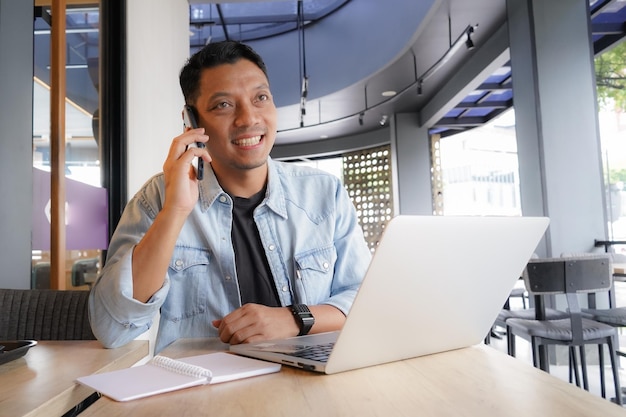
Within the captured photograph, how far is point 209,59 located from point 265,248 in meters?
0.51

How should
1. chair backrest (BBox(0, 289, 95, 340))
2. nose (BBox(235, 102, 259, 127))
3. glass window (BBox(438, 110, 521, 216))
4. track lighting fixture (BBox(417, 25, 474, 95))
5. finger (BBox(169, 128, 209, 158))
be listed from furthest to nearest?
glass window (BBox(438, 110, 521, 216)), track lighting fixture (BBox(417, 25, 474, 95)), chair backrest (BBox(0, 289, 95, 340)), nose (BBox(235, 102, 259, 127)), finger (BBox(169, 128, 209, 158))

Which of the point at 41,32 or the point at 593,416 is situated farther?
the point at 41,32

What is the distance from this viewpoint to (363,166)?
10.7 metres

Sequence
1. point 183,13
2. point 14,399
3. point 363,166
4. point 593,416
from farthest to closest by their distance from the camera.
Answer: point 363,166 < point 183,13 < point 14,399 < point 593,416

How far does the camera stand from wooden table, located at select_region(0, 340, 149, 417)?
0.65m

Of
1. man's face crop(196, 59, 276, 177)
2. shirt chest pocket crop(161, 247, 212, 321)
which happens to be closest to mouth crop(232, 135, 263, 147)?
man's face crop(196, 59, 276, 177)

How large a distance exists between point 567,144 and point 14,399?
4.39 m

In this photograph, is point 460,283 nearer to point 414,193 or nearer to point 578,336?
point 578,336

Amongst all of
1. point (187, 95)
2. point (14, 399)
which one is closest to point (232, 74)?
point (187, 95)

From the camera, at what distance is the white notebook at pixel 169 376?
0.61 metres

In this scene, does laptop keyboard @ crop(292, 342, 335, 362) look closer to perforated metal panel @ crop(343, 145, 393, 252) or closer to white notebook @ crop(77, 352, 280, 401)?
white notebook @ crop(77, 352, 280, 401)

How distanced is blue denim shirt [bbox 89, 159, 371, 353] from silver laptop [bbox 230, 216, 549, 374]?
1.26 ft

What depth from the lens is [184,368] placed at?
0.68 metres

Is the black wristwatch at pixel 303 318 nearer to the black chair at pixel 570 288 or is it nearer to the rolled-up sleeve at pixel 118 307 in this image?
the rolled-up sleeve at pixel 118 307
